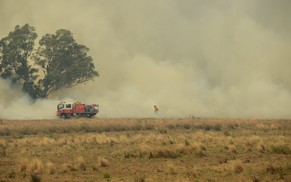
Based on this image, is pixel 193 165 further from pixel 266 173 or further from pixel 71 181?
pixel 71 181

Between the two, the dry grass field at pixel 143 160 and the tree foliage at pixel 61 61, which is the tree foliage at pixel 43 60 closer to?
the tree foliage at pixel 61 61

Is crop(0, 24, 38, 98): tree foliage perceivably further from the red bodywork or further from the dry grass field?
the dry grass field

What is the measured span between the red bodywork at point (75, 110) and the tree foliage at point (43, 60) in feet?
39.3

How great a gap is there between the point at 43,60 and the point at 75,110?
61.5 ft

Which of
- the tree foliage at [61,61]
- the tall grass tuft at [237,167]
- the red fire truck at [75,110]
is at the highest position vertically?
the tree foliage at [61,61]

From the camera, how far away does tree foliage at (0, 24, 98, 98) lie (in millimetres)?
95938

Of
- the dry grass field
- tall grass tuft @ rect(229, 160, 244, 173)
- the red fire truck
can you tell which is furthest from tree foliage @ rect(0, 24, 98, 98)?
tall grass tuft @ rect(229, 160, 244, 173)

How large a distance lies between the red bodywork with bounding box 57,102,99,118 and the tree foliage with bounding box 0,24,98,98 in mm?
11968

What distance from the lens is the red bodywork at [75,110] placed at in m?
84.0

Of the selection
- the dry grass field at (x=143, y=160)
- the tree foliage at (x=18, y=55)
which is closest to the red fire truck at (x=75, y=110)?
the tree foliage at (x=18, y=55)

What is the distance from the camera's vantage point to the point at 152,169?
26.5 metres

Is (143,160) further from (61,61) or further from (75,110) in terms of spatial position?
(61,61)

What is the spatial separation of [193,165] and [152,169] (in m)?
2.58

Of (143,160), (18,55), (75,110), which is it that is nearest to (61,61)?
(18,55)
